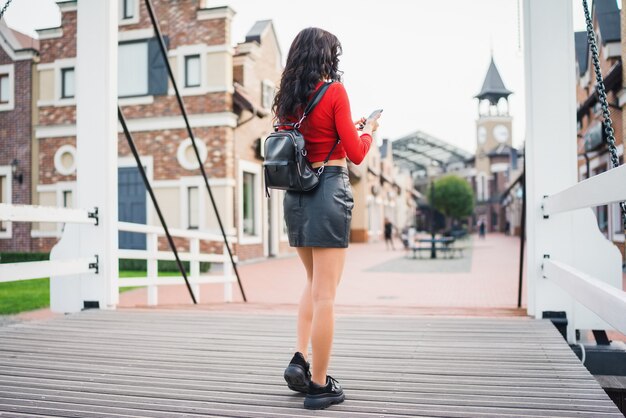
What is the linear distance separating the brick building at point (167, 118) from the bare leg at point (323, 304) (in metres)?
15.2

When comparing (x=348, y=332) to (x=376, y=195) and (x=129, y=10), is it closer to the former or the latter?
(x=129, y=10)

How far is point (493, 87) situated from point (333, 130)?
223 feet

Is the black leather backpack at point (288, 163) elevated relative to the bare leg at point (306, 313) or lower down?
elevated

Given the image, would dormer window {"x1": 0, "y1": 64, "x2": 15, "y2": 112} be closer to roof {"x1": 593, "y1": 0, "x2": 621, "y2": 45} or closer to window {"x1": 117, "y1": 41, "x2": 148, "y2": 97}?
window {"x1": 117, "y1": 41, "x2": 148, "y2": 97}

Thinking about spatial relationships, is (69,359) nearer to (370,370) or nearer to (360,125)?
(370,370)

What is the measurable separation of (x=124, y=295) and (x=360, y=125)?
350 inches

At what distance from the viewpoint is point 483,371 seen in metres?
2.93

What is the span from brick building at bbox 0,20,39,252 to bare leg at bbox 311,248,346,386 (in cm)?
1909

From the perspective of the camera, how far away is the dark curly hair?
2605mm

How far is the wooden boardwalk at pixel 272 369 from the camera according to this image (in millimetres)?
2467

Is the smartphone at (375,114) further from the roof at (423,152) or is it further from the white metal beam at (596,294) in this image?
the roof at (423,152)

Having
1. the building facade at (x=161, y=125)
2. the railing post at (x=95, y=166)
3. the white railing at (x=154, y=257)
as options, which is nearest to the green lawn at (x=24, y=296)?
the white railing at (x=154, y=257)

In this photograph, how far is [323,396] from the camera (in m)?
2.51

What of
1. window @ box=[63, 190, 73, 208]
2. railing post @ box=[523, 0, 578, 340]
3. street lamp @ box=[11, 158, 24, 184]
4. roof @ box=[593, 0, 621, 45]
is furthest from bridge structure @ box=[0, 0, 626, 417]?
street lamp @ box=[11, 158, 24, 184]
